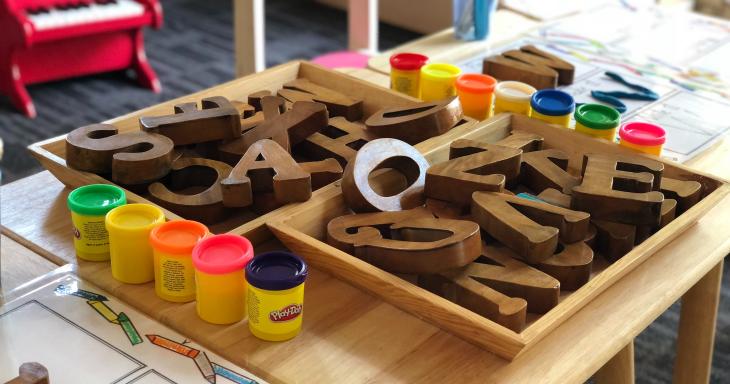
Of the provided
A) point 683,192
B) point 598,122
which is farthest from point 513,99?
point 683,192

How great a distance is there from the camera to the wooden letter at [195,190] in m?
1.19

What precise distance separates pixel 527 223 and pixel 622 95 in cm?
76

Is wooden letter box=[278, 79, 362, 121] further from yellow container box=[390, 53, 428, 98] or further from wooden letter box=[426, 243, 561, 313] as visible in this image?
wooden letter box=[426, 243, 561, 313]

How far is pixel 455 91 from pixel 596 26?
75cm

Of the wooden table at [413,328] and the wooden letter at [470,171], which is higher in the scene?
the wooden letter at [470,171]

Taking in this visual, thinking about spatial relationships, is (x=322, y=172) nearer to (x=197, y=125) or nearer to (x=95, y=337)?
(x=197, y=125)

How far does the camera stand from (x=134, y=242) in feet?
3.53

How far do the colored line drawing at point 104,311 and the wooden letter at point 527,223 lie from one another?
0.49 metres

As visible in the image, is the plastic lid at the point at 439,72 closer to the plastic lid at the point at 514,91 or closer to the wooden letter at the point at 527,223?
the plastic lid at the point at 514,91

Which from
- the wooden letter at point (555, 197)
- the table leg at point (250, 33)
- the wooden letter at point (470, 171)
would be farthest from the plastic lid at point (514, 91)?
the table leg at point (250, 33)

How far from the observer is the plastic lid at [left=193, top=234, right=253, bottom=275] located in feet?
3.31

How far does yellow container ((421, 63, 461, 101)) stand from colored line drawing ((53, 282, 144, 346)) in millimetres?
774

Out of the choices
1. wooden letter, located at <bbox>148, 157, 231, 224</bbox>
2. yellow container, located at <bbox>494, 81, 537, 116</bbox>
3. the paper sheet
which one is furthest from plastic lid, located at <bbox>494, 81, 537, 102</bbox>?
the paper sheet

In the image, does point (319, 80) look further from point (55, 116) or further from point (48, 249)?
point (55, 116)
